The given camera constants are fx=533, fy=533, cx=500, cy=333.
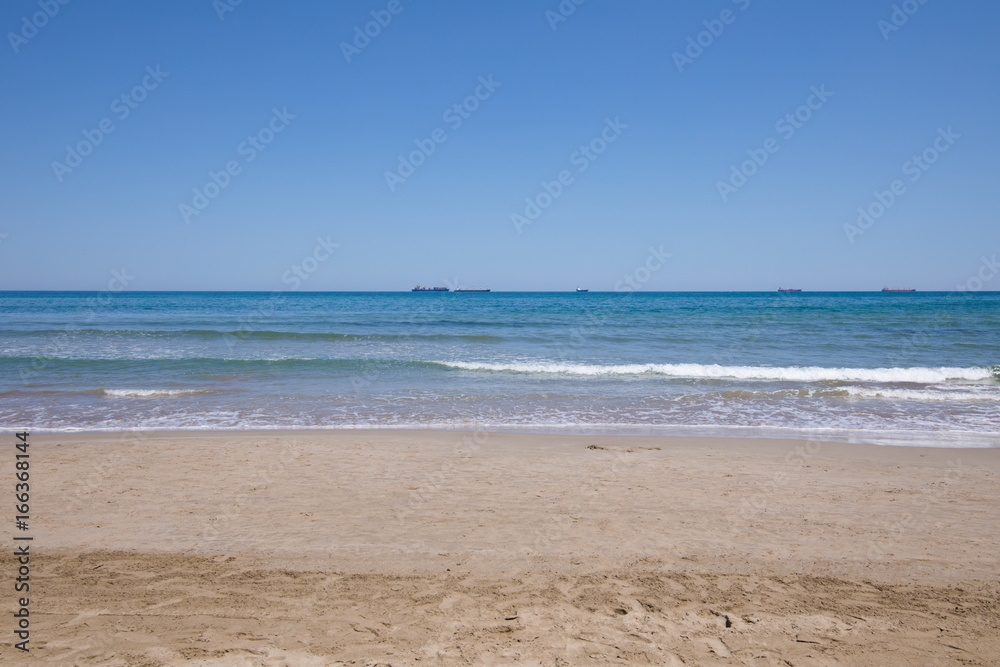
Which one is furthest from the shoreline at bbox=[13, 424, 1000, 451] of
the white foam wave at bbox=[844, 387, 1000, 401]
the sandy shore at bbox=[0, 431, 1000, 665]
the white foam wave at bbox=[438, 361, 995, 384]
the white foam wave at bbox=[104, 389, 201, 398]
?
the white foam wave at bbox=[438, 361, 995, 384]

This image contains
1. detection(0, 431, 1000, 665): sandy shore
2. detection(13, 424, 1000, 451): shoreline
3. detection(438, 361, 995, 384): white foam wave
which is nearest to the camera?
detection(0, 431, 1000, 665): sandy shore

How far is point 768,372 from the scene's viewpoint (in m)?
16.9

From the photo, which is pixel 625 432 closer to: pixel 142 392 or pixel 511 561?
pixel 511 561

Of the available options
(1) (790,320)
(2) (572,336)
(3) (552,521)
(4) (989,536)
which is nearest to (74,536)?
(3) (552,521)

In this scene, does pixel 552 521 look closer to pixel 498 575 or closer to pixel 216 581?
pixel 498 575

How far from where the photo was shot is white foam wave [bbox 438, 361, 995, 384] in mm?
16125

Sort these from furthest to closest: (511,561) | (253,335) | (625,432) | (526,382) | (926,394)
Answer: (253,335) → (526,382) → (926,394) → (625,432) → (511,561)

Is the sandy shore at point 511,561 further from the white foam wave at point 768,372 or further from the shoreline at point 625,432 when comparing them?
the white foam wave at point 768,372

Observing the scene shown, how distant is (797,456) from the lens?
319 inches

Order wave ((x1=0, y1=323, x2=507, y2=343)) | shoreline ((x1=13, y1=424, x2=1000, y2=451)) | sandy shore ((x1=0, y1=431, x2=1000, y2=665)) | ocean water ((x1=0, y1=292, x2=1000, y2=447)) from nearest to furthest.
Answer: sandy shore ((x1=0, y1=431, x2=1000, y2=665)) → shoreline ((x1=13, y1=424, x2=1000, y2=451)) → ocean water ((x1=0, y1=292, x2=1000, y2=447)) → wave ((x1=0, y1=323, x2=507, y2=343))

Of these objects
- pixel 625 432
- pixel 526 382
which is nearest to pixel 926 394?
pixel 625 432

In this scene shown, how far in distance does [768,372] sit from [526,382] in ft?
25.7

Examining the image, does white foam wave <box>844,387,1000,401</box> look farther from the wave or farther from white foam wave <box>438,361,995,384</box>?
the wave

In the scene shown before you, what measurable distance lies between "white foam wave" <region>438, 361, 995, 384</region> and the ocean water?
0.07 m
